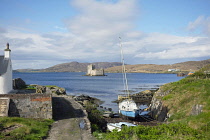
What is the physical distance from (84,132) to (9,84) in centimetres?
1512

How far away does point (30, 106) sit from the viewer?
16.9 m

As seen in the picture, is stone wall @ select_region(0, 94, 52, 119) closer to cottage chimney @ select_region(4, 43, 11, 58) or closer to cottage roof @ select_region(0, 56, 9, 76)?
cottage roof @ select_region(0, 56, 9, 76)

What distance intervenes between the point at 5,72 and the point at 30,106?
355 inches

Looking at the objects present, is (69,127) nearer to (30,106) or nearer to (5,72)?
(30,106)

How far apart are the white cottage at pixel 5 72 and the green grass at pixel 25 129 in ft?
31.1

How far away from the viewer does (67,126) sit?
15.7 metres

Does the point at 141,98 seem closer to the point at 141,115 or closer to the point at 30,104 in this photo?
the point at 141,115

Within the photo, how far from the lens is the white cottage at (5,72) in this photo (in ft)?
76.5

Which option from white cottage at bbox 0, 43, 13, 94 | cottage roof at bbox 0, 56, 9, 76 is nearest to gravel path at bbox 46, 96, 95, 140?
white cottage at bbox 0, 43, 13, 94

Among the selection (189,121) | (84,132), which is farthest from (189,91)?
(84,132)

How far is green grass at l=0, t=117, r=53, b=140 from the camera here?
1205cm

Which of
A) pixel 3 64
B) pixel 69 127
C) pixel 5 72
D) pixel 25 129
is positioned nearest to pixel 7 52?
pixel 3 64

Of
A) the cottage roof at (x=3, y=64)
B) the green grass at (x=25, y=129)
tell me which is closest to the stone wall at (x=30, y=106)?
the green grass at (x=25, y=129)

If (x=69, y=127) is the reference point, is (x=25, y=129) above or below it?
above
